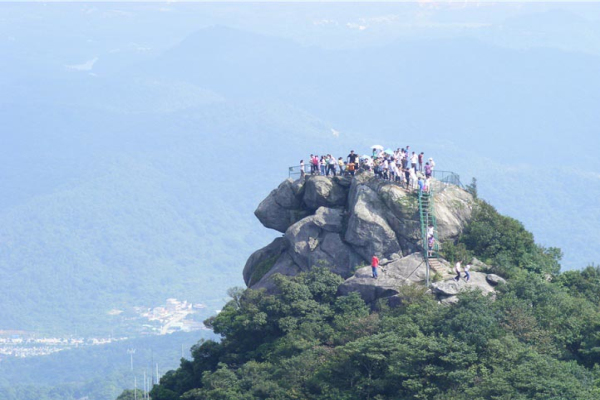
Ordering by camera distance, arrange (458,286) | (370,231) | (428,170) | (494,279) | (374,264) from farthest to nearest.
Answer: (428,170) → (370,231) → (494,279) → (374,264) → (458,286)

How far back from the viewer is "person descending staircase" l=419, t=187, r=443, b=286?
75625 mm

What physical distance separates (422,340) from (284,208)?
66.5ft

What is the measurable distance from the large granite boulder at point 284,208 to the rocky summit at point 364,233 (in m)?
0.09

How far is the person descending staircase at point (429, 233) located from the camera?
248 ft

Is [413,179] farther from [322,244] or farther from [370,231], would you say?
[322,244]

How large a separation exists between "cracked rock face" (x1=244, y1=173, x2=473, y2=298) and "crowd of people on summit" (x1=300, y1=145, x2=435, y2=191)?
66 centimetres

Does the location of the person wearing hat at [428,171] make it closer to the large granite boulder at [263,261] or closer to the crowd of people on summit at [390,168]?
the crowd of people on summit at [390,168]

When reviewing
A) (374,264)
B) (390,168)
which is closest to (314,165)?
(390,168)

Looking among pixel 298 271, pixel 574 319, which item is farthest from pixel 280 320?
pixel 574 319

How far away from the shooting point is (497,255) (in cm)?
7800

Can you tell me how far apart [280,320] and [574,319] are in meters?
16.2

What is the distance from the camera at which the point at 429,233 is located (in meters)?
76.2

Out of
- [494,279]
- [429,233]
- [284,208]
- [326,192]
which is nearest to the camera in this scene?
[494,279]

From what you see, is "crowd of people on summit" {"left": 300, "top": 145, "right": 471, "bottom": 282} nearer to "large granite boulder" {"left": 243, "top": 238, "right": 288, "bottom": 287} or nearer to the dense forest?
the dense forest
